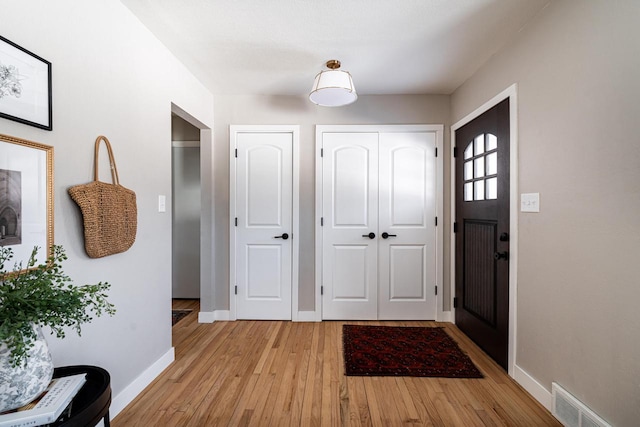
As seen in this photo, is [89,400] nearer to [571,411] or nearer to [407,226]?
[571,411]

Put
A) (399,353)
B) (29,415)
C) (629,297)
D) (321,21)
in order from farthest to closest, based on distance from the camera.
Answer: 1. (399,353)
2. (321,21)
3. (629,297)
4. (29,415)

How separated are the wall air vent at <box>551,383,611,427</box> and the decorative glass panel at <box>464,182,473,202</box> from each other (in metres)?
1.55

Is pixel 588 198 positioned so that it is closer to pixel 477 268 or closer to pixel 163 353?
pixel 477 268

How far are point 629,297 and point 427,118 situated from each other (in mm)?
2344

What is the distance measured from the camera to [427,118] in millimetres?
3227

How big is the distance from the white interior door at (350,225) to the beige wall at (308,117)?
0.16m

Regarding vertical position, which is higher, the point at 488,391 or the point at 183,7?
the point at 183,7

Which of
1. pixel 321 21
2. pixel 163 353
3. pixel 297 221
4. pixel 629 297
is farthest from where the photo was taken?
pixel 297 221

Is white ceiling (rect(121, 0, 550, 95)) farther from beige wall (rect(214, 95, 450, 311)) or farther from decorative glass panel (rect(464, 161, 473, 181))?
decorative glass panel (rect(464, 161, 473, 181))

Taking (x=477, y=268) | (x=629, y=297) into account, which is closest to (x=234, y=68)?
(x=477, y=268)

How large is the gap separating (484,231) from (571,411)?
1.28 meters

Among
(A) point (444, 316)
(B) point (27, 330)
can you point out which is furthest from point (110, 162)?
(A) point (444, 316)

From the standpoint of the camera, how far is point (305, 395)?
6.38 feet

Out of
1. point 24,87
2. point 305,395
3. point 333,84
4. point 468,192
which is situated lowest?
point 305,395
